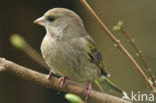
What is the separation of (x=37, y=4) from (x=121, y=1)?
7.42ft

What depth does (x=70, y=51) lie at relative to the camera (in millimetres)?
3658

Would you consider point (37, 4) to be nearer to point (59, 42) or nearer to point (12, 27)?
point (12, 27)

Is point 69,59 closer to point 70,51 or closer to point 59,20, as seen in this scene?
point 70,51

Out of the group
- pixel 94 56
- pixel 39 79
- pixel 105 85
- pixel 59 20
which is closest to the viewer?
pixel 39 79

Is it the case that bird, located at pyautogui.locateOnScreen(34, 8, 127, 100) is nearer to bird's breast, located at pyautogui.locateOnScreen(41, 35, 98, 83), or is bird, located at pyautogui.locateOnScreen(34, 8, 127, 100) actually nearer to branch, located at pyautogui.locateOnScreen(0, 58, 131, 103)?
bird's breast, located at pyautogui.locateOnScreen(41, 35, 98, 83)

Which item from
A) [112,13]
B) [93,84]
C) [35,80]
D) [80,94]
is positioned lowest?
[112,13]

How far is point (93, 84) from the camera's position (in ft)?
12.6

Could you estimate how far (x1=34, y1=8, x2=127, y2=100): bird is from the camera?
362 cm

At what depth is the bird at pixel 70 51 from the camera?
3617 millimetres

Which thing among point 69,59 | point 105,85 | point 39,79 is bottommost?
point 105,85

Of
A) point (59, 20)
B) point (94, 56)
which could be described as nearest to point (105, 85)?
point (94, 56)

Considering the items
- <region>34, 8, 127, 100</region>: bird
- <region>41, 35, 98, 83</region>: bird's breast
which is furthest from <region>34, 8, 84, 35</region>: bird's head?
<region>41, 35, 98, 83</region>: bird's breast

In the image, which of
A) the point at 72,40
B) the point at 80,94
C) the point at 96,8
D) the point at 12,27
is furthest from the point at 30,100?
the point at 80,94

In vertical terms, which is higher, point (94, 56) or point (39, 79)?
point (39, 79)
